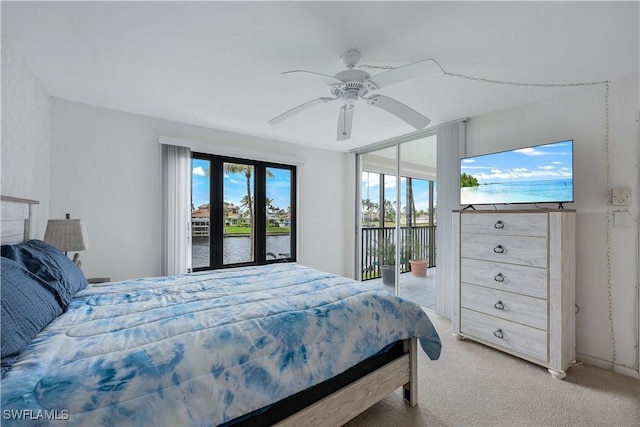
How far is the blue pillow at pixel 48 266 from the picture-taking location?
1.54 meters

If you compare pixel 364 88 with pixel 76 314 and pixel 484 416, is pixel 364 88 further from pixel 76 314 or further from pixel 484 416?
pixel 484 416

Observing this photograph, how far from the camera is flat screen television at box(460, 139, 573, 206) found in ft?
7.99

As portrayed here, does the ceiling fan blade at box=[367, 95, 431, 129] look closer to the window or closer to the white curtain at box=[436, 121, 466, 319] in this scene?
the white curtain at box=[436, 121, 466, 319]

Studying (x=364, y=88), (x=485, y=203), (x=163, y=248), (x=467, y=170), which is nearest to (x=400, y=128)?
(x=467, y=170)

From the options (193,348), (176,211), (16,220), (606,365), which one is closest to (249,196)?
(176,211)

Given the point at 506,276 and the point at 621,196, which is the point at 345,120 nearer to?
the point at 506,276

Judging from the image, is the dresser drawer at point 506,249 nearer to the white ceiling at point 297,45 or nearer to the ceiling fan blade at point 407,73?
the white ceiling at point 297,45

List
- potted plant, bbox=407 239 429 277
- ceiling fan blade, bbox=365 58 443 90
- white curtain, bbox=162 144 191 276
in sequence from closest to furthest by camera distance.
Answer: ceiling fan blade, bbox=365 58 443 90 < white curtain, bbox=162 144 191 276 < potted plant, bbox=407 239 429 277

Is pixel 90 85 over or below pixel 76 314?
over

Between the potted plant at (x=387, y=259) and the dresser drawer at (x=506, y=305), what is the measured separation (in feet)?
5.33

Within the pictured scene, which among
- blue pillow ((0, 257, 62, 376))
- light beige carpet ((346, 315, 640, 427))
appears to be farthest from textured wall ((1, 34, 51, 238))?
light beige carpet ((346, 315, 640, 427))

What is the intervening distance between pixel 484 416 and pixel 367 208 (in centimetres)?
348

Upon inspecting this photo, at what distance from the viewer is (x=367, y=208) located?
16.4 ft

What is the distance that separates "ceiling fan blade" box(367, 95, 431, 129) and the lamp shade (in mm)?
2597
